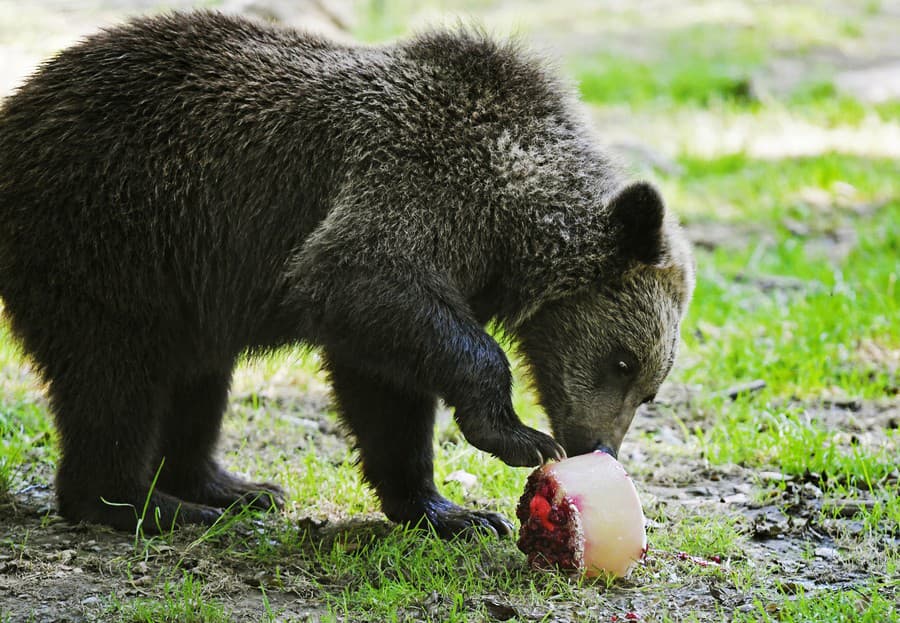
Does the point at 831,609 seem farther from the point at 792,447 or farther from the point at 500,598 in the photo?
the point at 792,447

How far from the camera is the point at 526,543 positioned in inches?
174

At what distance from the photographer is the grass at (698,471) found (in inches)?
165

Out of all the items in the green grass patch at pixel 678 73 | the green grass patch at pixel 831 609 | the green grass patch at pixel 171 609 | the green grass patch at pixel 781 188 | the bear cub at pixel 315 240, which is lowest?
the green grass patch at pixel 171 609

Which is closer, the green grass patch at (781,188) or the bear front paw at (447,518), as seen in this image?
the bear front paw at (447,518)

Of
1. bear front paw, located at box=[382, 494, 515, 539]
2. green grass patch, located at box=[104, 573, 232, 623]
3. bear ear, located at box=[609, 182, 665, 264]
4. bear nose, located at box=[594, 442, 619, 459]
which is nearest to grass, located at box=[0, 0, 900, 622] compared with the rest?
green grass patch, located at box=[104, 573, 232, 623]

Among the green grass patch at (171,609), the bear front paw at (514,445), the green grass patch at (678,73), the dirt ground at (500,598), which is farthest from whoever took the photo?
the green grass patch at (678,73)

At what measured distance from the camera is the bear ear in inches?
187

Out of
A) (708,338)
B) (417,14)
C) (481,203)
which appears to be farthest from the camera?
(417,14)

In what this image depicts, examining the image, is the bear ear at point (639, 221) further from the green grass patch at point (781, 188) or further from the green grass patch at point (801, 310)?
the green grass patch at point (781, 188)

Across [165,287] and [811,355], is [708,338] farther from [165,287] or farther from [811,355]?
[165,287]

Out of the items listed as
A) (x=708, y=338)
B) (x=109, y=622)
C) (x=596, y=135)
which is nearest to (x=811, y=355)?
(x=708, y=338)

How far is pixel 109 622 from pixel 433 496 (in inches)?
68.0

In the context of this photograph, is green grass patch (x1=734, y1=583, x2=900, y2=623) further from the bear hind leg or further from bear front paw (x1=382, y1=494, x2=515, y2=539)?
the bear hind leg

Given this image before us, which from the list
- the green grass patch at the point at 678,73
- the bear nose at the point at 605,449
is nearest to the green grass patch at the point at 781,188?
the green grass patch at the point at 678,73
